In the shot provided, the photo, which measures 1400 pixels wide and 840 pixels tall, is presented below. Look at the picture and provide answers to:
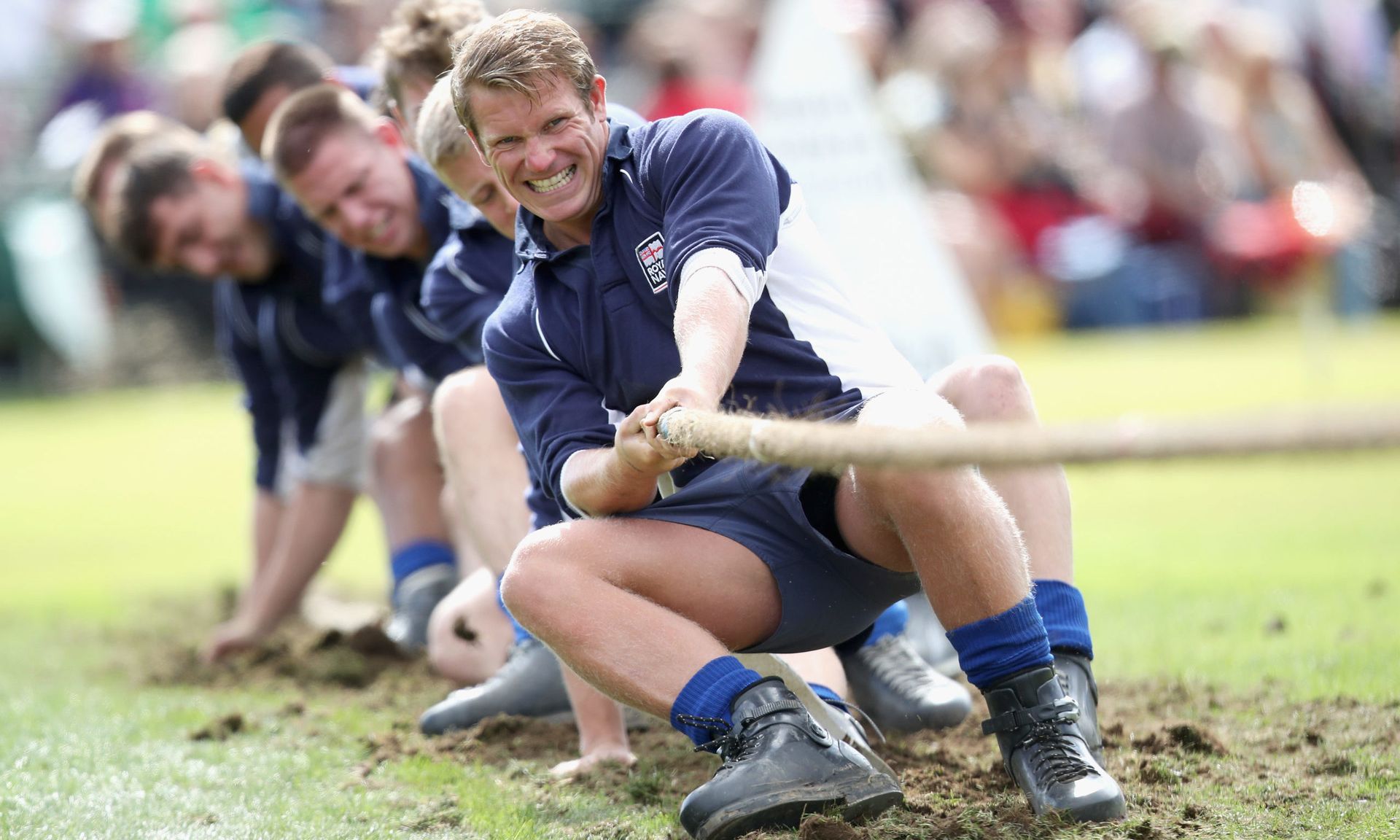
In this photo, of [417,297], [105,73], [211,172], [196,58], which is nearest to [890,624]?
[417,297]

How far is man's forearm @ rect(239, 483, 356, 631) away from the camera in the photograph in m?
5.29

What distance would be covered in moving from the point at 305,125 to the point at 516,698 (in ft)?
5.56

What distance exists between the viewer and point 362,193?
4.34 m

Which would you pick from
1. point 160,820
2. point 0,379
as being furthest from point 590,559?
point 0,379

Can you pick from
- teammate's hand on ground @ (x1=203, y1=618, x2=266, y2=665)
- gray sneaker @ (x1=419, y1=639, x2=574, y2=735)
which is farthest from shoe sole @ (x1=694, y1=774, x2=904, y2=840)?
teammate's hand on ground @ (x1=203, y1=618, x2=266, y2=665)

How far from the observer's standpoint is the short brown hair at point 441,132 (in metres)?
3.51

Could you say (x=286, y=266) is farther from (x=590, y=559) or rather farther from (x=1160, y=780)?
(x=1160, y=780)

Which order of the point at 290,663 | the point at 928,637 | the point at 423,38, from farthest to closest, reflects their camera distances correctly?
the point at 290,663 → the point at 928,637 → the point at 423,38

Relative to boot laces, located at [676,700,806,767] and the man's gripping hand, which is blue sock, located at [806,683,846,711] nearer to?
boot laces, located at [676,700,806,767]

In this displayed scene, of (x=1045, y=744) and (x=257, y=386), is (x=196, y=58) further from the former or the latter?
(x=1045, y=744)

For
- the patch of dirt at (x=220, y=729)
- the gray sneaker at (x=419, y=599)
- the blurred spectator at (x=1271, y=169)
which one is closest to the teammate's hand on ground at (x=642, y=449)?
the patch of dirt at (x=220, y=729)

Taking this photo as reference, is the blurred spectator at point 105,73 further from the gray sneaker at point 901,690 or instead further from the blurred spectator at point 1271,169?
the gray sneaker at point 901,690

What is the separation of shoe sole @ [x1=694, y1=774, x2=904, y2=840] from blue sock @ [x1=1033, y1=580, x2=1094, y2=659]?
0.55 metres

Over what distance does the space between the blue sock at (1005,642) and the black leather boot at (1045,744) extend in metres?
0.03
